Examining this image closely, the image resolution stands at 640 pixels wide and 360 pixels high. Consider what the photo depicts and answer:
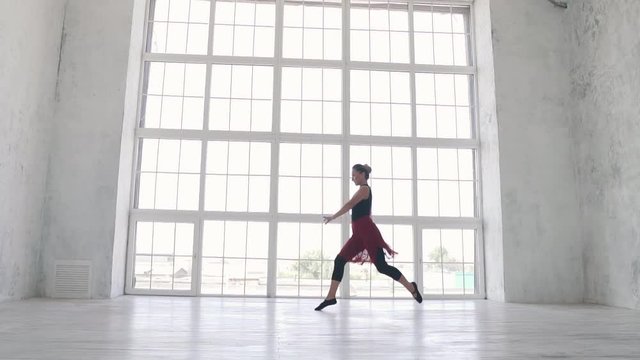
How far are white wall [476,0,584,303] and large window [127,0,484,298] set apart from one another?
0.48 metres

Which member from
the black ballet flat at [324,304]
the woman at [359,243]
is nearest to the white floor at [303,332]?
the black ballet flat at [324,304]

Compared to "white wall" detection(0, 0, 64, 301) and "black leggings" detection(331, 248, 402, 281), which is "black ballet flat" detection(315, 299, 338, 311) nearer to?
"black leggings" detection(331, 248, 402, 281)

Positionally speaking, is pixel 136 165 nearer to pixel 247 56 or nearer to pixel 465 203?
pixel 247 56

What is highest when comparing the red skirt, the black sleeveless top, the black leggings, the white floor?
the black sleeveless top

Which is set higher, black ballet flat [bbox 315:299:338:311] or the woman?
the woman

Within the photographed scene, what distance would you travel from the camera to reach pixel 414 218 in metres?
5.57

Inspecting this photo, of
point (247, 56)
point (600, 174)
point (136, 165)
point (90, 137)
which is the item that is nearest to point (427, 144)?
point (600, 174)

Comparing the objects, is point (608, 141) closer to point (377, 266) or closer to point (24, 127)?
point (377, 266)

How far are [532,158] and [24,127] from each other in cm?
546

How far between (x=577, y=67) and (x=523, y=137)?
1.05 metres

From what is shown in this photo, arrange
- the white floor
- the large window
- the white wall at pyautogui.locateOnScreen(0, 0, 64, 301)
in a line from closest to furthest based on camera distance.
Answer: the white floor < the white wall at pyautogui.locateOnScreen(0, 0, 64, 301) < the large window

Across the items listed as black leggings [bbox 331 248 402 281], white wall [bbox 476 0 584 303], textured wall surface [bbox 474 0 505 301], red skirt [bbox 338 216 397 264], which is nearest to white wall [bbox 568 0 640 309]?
white wall [bbox 476 0 584 303]

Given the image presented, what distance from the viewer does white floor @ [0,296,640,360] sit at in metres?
2.04

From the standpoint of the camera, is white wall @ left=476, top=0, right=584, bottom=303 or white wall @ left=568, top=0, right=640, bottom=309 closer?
white wall @ left=568, top=0, right=640, bottom=309
